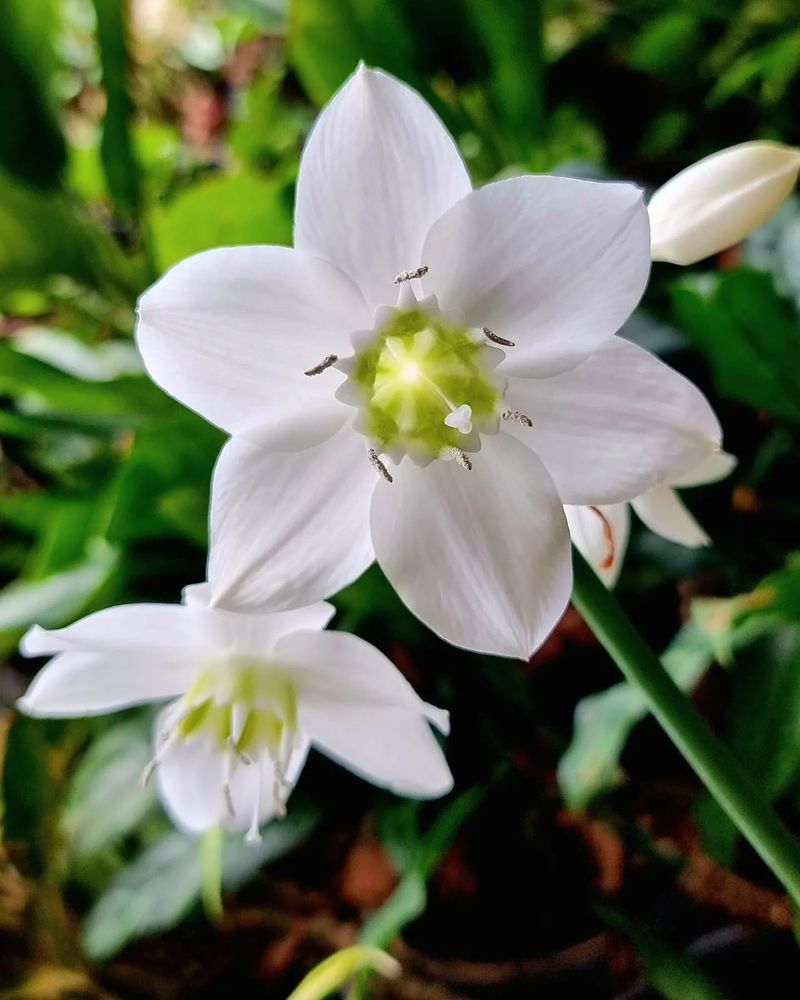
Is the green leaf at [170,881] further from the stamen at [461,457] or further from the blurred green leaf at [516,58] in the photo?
the blurred green leaf at [516,58]

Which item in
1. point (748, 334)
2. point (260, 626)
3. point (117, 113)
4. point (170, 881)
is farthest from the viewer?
point (117, 113)

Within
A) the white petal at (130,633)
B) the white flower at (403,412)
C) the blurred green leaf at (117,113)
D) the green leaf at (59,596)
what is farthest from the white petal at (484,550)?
the blurred green leaf at (117,113)

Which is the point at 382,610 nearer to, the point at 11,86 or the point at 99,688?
the point at 99,688

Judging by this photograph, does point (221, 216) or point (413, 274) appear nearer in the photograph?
point (413, 274)

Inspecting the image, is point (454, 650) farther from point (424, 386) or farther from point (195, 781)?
point (424, 386)

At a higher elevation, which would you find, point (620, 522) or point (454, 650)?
point (620, 522)

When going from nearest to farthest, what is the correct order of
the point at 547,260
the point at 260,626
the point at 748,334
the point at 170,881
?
the point at 547,260 → the point at 260,626 → the point at 748,334 → the point at 170,881

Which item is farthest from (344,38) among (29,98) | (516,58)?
(29,98)
